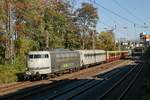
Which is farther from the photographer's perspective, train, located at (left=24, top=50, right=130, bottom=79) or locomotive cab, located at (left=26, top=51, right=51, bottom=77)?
train, located at (left=24, top=50, right=130, bottom=79)

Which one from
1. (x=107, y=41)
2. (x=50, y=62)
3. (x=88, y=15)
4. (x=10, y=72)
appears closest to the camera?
(x=50, y=62)

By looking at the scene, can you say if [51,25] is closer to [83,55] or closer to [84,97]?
[83,55]

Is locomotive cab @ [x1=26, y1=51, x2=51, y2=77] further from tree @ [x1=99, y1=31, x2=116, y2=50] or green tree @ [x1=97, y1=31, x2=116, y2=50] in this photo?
tree @ [x1=99, y1=31, x2=116, y2=50]

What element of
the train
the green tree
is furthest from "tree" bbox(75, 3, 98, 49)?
the train

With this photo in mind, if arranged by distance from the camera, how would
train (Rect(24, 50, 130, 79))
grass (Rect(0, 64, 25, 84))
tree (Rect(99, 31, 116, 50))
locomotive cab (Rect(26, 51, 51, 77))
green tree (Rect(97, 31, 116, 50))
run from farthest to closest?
tree (Rect(99, 31, 116, 50)) < green tree (Rect(97, 31, 116, 50)) < train (Rect(24, 50, 130, 79)) < grass (Rect(0, 64, 25, 84)) < locomotive cab (Rect(26, 51, 51, 77))

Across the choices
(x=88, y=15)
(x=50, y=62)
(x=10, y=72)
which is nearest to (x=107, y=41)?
(x=88, y=15)

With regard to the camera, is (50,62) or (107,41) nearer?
(50,62)

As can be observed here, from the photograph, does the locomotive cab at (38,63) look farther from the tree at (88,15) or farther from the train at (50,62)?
the tree at (88,15)

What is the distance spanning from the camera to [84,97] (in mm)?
23078

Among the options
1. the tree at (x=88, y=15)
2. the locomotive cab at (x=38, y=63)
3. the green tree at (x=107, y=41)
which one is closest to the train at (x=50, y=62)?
the locomotive cab at (x=38, y=63)

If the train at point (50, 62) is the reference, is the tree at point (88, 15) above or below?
above

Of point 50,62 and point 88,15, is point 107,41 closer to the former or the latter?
point 88,15

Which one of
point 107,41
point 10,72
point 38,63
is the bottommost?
point 10,72

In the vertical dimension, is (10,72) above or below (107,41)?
below
